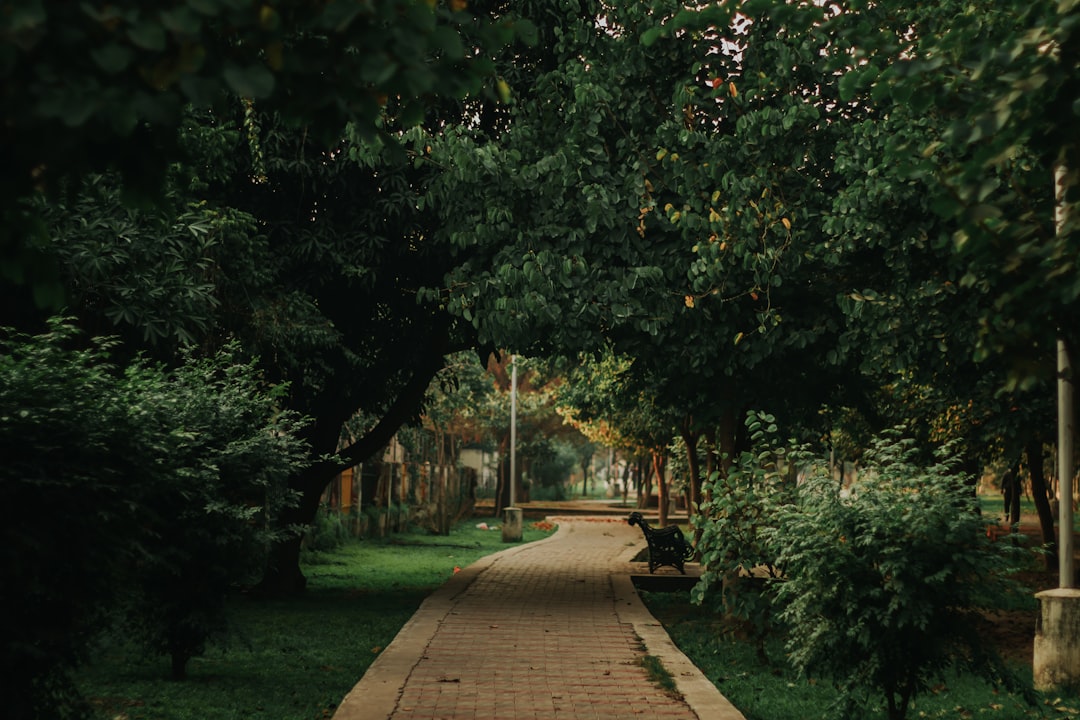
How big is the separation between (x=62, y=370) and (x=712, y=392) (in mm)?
9061

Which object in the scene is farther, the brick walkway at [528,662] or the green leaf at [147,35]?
the brick walkway at [528,662]

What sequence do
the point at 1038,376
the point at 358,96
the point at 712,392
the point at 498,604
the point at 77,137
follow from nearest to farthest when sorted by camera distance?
the point at 77,137
the point at 358,96
the point at 1038,376
the point at 712,392
the point at 498,604

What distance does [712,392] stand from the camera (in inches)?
550

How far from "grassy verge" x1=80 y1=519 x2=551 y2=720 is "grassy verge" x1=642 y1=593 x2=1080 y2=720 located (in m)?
3.23

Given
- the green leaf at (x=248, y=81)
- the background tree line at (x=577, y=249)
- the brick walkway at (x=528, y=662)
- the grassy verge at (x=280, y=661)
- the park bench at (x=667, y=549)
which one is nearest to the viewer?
the green leaf at (x=248, y=81)

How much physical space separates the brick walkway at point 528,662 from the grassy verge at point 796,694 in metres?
0.40

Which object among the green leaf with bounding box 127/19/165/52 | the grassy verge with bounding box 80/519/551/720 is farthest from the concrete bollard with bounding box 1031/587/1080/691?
the green leaf with bounding box 127/19/165/52

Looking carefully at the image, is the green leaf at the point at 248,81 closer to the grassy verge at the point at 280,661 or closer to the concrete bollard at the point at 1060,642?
the grassy verge at the point at 280,661

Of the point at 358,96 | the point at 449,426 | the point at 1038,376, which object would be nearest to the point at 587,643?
the point at 1038,376

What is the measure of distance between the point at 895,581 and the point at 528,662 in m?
4.24

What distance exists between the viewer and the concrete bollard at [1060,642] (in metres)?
9.62

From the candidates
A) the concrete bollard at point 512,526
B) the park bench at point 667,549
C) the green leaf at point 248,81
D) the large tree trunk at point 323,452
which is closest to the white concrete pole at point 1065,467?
the green leaf at point 248,81

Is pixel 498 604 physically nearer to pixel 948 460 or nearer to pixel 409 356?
pixel 409 356

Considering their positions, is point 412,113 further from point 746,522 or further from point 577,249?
point 577,249
